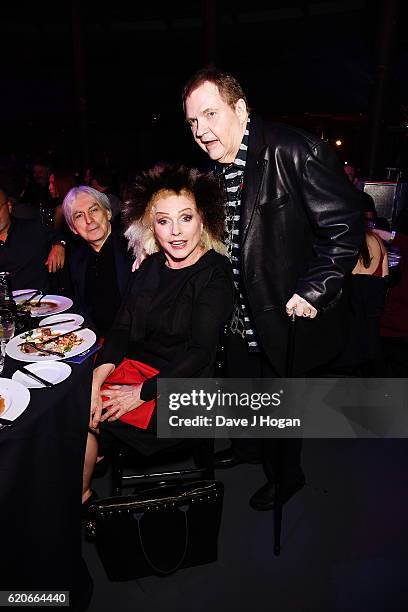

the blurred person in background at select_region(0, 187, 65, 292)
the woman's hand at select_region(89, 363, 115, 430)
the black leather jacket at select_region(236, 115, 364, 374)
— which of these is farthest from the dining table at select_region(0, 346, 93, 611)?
the blurred person in background at select_region(0, 187, 65, 292)

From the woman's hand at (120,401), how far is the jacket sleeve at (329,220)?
908 millimetres

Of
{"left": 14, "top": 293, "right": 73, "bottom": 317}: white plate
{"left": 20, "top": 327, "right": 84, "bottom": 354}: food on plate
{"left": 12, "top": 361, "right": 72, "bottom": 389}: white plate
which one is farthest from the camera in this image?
{"left": 14, "top": 293, "right": 73, "bottom": 317}: white plate

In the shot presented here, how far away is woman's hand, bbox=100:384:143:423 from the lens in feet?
6.81

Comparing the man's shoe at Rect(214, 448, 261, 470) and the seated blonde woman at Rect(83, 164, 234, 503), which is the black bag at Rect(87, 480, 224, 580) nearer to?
the seated blonde woman at Rect(83, 164, 234, 503)

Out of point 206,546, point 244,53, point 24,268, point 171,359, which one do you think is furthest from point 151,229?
point 244,53

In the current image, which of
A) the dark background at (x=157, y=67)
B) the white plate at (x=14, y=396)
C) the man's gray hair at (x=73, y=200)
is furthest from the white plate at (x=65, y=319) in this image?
the dark background at (x=157, y=67)

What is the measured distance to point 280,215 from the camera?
205cm

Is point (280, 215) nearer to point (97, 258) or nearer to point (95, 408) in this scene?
point (95, 408)

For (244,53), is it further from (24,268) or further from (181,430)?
(181,430)

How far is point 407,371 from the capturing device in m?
4.12

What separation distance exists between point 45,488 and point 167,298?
1.05 meters

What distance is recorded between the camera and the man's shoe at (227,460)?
2.91 metres

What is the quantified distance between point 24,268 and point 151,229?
51.9 inches

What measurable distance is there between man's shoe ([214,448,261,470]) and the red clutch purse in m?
1.03
